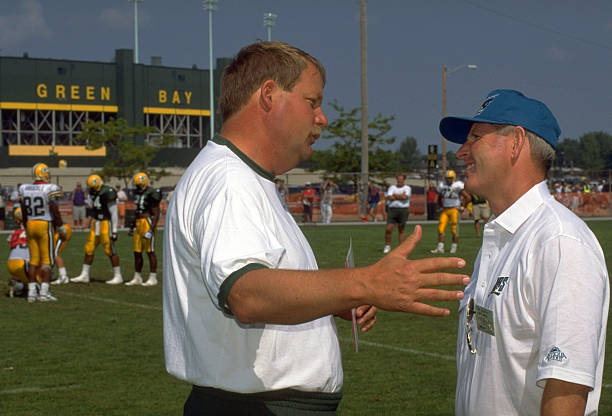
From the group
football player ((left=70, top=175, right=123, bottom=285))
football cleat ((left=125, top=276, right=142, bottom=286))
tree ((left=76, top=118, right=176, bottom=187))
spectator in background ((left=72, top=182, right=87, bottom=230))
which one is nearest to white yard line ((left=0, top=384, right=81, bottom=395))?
football cleat ((left=125, top=276, right=142, bottom=286))

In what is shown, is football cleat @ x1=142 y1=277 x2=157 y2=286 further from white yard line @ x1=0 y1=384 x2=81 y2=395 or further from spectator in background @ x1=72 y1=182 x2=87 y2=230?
spectator in background @ x1=72 y1=182 x2=87 y2=230

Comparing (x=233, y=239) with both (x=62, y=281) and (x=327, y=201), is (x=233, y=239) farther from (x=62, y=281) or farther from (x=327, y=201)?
(x=327, y=201)

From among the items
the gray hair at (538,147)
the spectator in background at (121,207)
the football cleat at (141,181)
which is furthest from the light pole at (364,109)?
the gray hair at (538,147)

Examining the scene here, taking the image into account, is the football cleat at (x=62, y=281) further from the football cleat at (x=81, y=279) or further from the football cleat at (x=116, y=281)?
the football cleat at (x=116, y=281)

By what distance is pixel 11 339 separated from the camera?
10898 mm

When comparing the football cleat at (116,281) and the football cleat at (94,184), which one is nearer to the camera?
the football cleat at (116,281)

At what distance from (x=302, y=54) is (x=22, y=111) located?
250 feet

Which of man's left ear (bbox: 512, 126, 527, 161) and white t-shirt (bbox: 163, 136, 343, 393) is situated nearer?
white t-shirt (bbox: 163, 136, 343, 393)

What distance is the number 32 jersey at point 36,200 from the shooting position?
14438 millimetres

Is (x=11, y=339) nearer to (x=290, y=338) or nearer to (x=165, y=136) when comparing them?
(x=290, y=338)

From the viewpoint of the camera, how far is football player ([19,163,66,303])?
1442 cm

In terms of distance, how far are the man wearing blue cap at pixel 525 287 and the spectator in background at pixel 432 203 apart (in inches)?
1514

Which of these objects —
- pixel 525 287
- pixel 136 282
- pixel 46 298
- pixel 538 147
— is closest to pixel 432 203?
pixel 136 282

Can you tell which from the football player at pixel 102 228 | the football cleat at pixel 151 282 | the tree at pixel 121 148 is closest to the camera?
the football cleat at pixel 151 282
